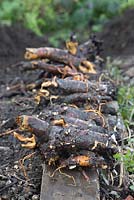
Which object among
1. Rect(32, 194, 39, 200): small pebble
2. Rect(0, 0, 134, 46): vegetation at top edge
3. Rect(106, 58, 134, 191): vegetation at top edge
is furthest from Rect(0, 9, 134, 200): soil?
Rect(0, 0, 134, 46): vegetation at top edge

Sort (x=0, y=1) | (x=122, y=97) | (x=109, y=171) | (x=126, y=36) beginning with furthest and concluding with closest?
(x=0, y=1) → (x=126, y=36) → (x=122, y=97) → (x=109, y=171)

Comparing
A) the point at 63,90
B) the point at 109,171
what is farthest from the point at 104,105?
the point at 109,171

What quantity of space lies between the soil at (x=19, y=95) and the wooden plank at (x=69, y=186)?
10 centimetres

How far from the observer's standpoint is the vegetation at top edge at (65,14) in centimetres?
836

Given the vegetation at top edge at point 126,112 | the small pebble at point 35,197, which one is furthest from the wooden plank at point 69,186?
the vegetation at top edge at point 126,112

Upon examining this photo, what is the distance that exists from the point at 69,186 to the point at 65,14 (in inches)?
239

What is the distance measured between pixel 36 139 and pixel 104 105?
1.10m

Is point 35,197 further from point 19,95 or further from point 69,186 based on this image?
point 19,95

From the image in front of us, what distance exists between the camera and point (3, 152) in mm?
3807

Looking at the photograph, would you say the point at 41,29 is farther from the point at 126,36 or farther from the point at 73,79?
the point at 73,79

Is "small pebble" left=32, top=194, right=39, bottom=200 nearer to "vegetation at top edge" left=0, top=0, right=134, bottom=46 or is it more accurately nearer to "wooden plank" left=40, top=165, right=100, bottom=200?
"wooden plank" left=40, top=165, right=100, bottom=200

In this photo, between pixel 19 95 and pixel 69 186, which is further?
pixel 19 95

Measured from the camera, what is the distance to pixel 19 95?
17.0 feet

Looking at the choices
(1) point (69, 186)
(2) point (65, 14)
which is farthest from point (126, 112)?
(2) point (65, 14)
